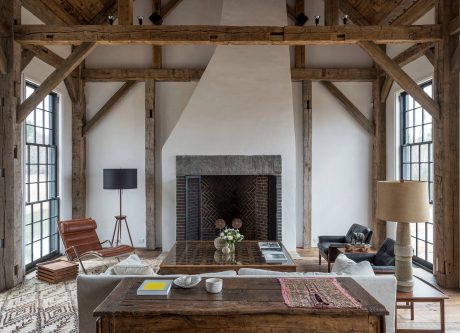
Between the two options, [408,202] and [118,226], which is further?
[118,226]

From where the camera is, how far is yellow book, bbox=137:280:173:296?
243 centimetres

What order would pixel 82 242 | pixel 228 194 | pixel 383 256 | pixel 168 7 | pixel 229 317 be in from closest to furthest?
pixel 229 317
pixel 383 256
pixel 82 242
pixel 228 194
pixel 168 7

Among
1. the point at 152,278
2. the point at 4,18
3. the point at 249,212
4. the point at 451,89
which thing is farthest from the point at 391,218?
the point at 4,18

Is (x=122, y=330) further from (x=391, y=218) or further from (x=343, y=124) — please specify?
(x=343, y=124)

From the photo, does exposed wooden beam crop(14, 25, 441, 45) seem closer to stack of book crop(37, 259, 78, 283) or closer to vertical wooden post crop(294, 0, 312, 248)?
vertical wooden post crop(294, 0, 312, 248)

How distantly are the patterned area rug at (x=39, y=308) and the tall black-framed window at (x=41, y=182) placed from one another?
3.03 feet

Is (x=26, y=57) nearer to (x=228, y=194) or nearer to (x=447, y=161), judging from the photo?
(x=228, y=194)

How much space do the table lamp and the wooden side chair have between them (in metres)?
3.86

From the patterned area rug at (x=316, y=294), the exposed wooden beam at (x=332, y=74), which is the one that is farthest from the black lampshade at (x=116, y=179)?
the patterned area rug at (x=316, y=294)

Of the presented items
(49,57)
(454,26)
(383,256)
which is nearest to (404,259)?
(383,256)

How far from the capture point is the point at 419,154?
20.0 feet

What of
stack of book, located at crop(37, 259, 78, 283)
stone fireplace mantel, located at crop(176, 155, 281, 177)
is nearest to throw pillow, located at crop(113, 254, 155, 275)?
stack of book, located at crop(37, 259, 78, 283)

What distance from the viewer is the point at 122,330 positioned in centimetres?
223

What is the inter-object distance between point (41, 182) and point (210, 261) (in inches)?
145
